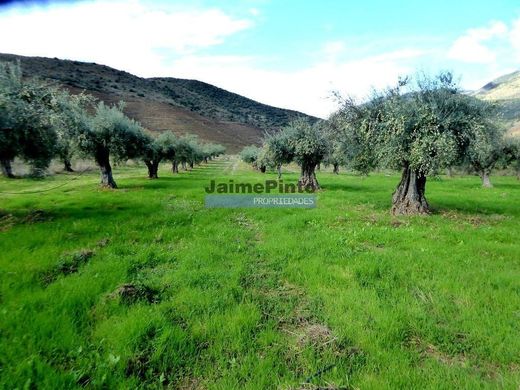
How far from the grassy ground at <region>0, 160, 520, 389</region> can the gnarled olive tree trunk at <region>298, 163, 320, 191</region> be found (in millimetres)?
19854

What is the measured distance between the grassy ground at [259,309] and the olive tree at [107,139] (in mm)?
20250

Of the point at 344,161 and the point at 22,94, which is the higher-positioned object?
the point at 22,94

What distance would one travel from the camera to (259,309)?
7.02 m

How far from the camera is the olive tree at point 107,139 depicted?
103ft

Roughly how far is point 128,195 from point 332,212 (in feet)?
55.8

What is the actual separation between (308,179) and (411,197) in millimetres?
15492

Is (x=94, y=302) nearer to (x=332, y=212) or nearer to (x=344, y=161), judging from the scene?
(x=332, y=212)

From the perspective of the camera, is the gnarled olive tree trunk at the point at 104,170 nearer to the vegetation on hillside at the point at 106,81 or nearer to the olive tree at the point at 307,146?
the olive tree at the point at 307,146

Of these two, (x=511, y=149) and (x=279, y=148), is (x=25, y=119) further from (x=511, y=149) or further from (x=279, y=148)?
(x=511, y=149)

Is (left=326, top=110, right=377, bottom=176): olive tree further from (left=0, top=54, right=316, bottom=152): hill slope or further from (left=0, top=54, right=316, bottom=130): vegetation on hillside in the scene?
(left=0, top=54, right=316, bottom=152): hill slope

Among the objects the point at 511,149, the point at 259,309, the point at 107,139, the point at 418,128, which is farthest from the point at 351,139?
the point at 511,149

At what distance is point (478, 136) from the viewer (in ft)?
55.6

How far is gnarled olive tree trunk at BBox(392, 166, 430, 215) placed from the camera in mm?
19297

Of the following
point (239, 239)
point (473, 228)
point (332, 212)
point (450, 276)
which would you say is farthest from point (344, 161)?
point (450, 276)
